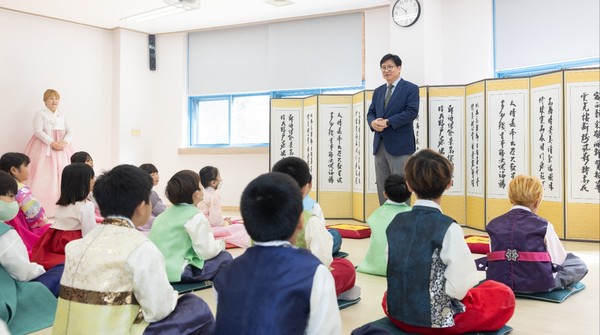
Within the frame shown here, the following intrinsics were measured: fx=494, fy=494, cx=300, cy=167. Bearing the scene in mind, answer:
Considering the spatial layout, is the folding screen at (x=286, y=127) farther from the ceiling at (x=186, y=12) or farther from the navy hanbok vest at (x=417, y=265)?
the navy hanbok vest at (x=417, y=265)

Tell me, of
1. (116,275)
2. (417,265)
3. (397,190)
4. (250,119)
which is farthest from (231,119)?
(116,275)

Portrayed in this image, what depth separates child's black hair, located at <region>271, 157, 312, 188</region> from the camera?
2557 mm

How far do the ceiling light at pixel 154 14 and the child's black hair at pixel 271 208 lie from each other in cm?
594

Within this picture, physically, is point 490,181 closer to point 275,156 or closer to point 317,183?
point 317,183

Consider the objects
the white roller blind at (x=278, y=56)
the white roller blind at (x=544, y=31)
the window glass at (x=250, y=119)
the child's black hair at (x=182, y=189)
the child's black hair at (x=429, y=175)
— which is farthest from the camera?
the window glass at (x=250, y=119)

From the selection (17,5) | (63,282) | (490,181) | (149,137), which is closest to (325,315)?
(63,282)

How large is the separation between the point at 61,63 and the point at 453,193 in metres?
5.81

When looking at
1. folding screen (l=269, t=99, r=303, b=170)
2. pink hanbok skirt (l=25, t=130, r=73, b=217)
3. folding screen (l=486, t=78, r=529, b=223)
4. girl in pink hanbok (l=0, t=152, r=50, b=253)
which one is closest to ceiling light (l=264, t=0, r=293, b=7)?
folding screen (l=269, t=99, r=303, b=170)

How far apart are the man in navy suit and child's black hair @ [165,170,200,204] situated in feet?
7.09

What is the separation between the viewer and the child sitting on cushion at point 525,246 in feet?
8.57

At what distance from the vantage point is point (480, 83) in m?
5.24

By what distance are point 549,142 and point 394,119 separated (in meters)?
1.60

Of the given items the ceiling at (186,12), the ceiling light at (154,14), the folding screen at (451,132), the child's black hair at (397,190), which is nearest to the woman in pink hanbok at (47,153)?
the ceiling at (186,12)

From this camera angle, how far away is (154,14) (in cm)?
696
